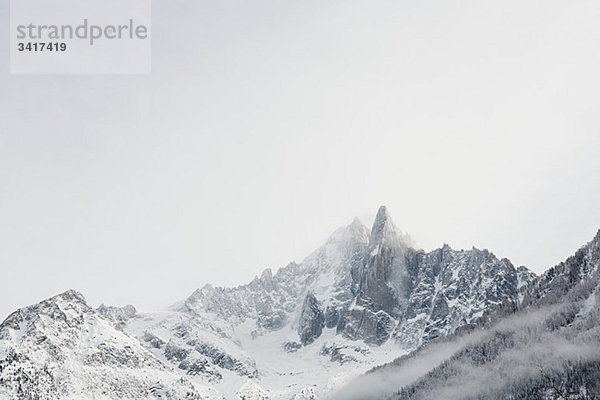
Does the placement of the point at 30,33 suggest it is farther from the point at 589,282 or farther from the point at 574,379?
the point at 589,282

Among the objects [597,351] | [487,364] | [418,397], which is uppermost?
[597,351]

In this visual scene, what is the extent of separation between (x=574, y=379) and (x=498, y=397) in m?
23.1

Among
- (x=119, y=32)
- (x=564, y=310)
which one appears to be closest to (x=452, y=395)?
(x=564, y=310)

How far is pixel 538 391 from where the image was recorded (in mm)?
156250

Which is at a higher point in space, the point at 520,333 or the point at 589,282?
the point at 589,282

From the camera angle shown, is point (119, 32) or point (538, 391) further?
point (538, 391)

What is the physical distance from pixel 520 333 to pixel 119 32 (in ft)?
564

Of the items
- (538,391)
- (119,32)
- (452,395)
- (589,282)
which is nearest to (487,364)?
(452,395)

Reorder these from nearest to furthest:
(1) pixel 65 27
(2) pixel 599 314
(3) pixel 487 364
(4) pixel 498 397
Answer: (1) pixel 65 27 → (4) pixel 498 397 → (2) pixel 599 314 → (3) pixel 487 364

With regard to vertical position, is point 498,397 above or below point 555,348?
below

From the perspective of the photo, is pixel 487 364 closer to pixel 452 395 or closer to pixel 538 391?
pixel 452 395

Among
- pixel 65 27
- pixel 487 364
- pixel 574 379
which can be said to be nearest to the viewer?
pixel 65 27

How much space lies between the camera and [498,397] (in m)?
163

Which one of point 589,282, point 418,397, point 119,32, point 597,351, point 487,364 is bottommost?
point 418,397
